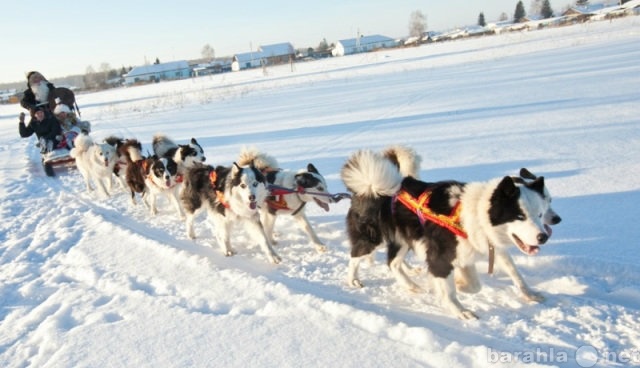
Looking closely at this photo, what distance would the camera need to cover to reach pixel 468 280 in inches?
137

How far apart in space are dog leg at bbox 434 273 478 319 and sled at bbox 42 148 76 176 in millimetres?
9543

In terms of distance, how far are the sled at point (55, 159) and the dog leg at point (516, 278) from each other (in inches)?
386

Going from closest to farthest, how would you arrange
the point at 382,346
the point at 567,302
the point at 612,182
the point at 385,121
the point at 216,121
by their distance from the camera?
1. the point at 382,346
2. the point at 567,302
3. the point at 612,182
4. the point at 385,121
5. the point at 216,121

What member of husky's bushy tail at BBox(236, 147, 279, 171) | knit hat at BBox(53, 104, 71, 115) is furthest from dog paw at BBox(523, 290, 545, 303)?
knit hat at BBox(53, 104, 71, 115)

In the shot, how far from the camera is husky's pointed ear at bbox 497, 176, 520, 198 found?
2.75m

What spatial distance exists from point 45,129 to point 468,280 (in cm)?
1022

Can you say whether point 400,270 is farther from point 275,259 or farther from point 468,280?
point 275,259

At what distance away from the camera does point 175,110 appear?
65.4ft

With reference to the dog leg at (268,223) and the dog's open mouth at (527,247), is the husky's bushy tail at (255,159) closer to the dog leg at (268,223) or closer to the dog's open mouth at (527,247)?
the dog leg at (268,223)

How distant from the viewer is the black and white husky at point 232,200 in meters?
4.58

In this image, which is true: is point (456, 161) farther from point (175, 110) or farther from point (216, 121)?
point (175, 110)

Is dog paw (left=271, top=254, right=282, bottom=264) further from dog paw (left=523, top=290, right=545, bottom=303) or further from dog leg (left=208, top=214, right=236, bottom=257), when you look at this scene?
dog paw (left=523, top=290, right=545, bottom=303)

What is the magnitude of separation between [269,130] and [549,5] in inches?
3930

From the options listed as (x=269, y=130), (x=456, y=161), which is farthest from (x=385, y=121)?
(x=456, y=161)
